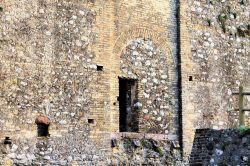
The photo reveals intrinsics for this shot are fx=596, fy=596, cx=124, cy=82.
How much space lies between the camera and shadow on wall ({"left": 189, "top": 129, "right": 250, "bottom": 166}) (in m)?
9.12

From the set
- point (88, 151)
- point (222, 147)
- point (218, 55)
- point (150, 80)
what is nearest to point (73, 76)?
point (88, 151)

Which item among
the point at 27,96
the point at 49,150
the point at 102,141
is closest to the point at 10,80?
the point at 27,96

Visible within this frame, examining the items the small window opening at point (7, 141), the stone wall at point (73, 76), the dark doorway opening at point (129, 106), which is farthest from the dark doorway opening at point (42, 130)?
the dark doorway opening at point (129, 106)

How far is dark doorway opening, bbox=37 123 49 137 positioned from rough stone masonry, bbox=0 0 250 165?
1.0 inches

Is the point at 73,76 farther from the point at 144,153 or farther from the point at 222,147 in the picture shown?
the point at 222,147

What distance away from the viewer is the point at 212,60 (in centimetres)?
1867

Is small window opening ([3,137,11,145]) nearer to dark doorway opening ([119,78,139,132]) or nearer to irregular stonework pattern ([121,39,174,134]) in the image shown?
dark doorway opening ([119,78,139,132])

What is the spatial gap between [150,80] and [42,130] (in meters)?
3.85

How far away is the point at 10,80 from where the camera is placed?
14.2m

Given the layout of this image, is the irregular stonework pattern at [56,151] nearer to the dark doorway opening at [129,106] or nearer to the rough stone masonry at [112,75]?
the rough stone masonry at [112,75]

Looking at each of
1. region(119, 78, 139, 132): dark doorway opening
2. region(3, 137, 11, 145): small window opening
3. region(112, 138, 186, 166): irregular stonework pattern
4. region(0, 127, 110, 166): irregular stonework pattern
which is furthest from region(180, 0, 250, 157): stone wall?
region(3, 137, 11, 145): small window opening

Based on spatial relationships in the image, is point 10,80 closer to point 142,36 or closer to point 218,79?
point 142,36

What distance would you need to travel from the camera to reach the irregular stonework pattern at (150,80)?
54.9ft

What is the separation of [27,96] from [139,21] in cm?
435
